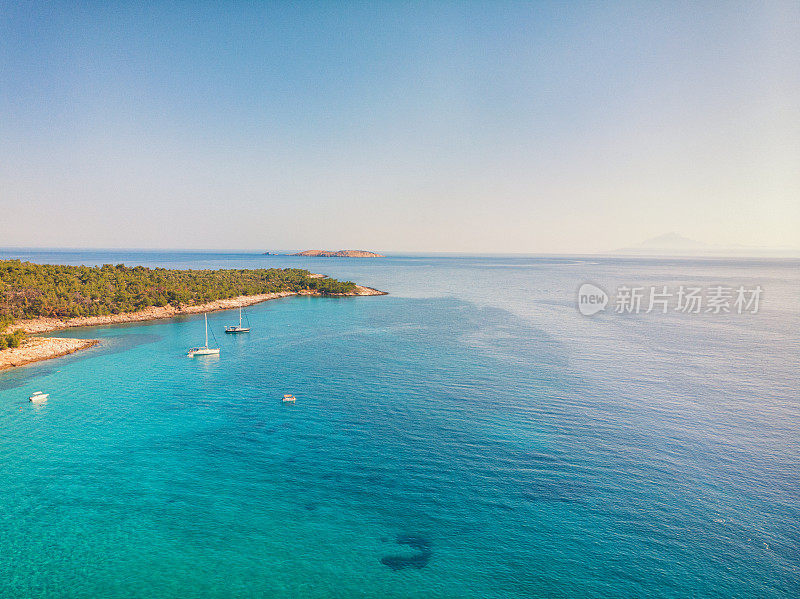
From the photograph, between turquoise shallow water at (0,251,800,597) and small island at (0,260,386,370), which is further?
small island at (0,260,386,370)

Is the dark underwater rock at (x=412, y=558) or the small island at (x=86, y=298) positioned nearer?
the dark underwater rock at (x=412, y=558)

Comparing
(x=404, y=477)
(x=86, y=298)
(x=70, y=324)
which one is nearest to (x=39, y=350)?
(x=70, y=324)

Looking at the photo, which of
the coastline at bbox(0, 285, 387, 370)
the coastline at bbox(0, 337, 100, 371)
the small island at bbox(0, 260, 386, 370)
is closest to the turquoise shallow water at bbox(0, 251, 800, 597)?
the coastline at bbox(0, 337, 100, 371)

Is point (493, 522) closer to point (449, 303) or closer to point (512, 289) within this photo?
point (449, 303)

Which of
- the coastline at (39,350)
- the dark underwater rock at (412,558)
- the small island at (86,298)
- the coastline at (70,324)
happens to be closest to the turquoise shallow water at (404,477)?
the dark underwater rock at (412,558)

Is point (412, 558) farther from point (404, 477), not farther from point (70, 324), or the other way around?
point (70, 324)

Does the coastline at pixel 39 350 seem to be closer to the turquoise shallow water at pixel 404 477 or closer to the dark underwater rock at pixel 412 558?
the turquoise shallow water at pixel 404 477

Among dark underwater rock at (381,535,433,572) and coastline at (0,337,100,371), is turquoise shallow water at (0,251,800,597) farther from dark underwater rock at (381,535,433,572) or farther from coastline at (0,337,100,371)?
coastline at (0,337,100,371)
